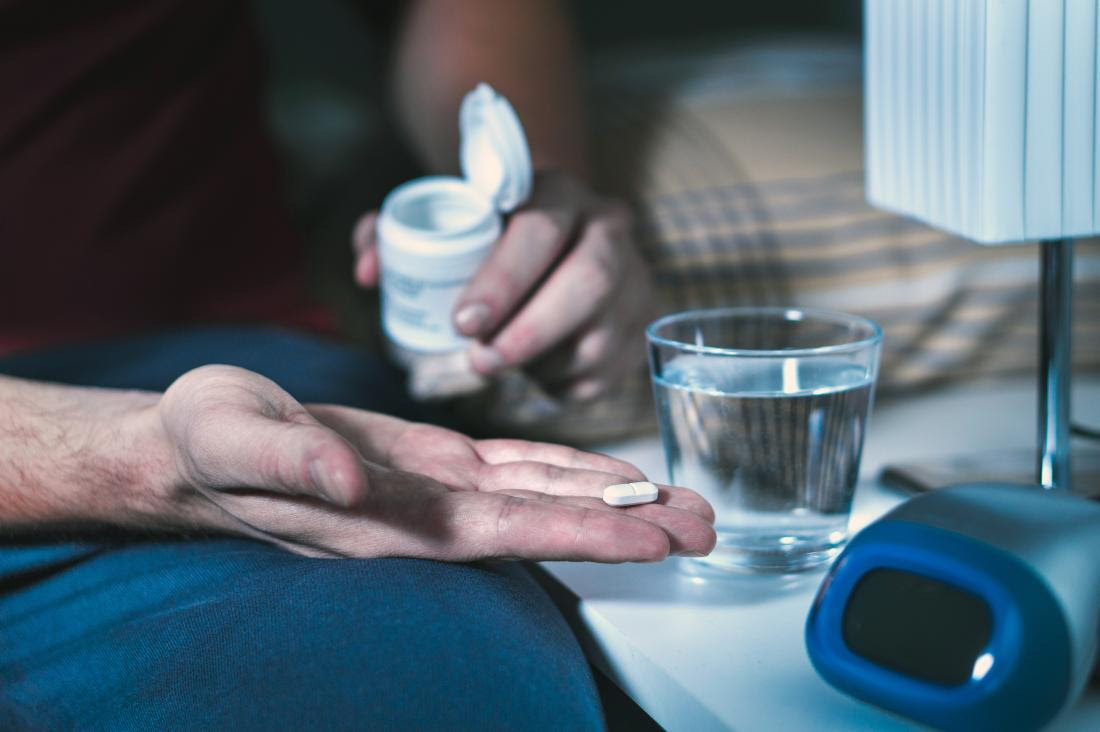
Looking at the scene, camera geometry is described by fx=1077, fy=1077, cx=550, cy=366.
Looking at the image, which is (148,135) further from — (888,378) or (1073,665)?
(1073,665)

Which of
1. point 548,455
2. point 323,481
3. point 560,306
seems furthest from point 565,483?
point 560,306

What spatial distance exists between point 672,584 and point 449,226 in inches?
11.9

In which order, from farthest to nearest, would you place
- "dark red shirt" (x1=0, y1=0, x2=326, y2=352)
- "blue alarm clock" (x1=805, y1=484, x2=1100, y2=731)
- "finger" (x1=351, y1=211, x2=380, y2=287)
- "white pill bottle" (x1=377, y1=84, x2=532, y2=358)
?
"dark red shirt" (x1=0, y1=0, x2=326, y2=352)
"finger" (x1=351, y1=211, x2=380, y2=287)
"white pill bottle" (x1=377, y1=84, x2=532, y2=358)
"blue alarm clock" (x1=805, y1=484, x2=1100, y2=731)

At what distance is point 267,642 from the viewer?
16.8 inches

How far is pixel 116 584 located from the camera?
1.64 feet

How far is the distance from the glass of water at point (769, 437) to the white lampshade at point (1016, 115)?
82 millimetres

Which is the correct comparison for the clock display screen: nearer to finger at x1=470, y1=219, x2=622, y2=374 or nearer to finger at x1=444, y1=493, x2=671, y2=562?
finger at x1=444, y1=493, x2=671, y2=562

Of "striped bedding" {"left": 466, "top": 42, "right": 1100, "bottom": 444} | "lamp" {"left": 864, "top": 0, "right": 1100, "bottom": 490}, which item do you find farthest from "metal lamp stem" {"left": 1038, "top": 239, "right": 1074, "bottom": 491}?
"striped bedding" {"left": 466, "top": 42, "right": 1100, "bottom": 444}

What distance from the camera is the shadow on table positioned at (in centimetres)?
51

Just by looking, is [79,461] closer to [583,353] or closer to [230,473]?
[230,473]

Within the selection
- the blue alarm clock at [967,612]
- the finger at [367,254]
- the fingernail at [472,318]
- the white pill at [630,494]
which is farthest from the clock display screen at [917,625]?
the finger at [367,254]

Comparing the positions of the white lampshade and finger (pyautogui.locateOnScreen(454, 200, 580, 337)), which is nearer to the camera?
the white lampshade

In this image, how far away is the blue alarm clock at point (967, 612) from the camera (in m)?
0.36

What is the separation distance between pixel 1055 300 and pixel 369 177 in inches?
31.8
